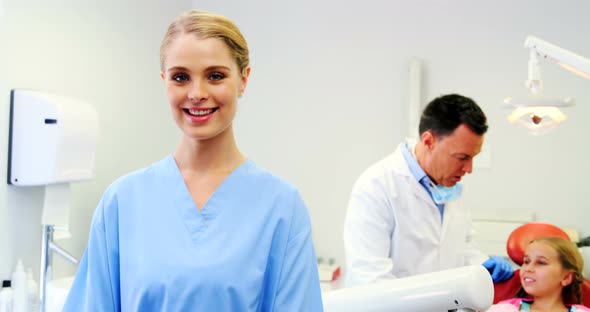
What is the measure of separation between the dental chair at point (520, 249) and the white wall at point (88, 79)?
171cm

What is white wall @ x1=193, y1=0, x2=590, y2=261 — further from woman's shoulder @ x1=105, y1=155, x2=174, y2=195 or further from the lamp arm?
woman's shoulder @ x1=105, y1=155, x2=174, y2=195

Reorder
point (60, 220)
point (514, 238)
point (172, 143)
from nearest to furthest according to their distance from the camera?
1. point (60, 220)
2. point (514, 238)
3. point (172, 143)

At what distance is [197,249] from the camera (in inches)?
34.8

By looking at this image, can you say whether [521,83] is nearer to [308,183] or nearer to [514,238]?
[514,238]

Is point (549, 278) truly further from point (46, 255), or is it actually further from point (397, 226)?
point (46, 255)

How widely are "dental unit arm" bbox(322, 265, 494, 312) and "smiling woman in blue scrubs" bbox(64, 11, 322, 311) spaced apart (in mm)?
62

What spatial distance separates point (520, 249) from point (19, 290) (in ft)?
6.11

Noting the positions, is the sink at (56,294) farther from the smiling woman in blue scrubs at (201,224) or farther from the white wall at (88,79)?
the smiling woman in blue scrubs at (201,224)

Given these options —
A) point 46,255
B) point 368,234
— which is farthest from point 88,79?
point 368,234

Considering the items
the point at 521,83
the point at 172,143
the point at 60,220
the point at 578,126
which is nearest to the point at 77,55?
the point at 60,220

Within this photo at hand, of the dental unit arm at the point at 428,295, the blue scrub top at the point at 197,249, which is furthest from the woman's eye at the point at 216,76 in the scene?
the dental unit arm at the point at 428,295

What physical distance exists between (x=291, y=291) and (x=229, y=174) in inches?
7.7

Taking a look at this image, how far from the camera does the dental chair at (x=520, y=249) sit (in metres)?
2.45

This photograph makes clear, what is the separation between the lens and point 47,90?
2.43m
